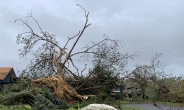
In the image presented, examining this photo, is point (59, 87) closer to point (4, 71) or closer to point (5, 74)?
point (5, 74)

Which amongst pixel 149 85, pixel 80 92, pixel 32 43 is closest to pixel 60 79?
pixel 80 92

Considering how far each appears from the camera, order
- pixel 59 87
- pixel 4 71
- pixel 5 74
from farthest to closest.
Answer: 1. pixel 4 71
2. pixel 5 74
3. pixel 59 87

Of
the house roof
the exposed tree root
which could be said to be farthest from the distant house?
the exposed tree root

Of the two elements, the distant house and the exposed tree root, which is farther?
the distant house

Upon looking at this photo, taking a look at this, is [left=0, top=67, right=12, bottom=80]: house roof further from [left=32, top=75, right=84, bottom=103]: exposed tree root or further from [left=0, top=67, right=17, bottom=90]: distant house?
[left=32, top=75, right=84, bottom=103]: exposed tree root

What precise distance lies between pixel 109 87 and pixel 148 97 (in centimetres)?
725

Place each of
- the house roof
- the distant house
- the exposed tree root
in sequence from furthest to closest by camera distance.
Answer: the house roof, the distant house, the exposed tree root

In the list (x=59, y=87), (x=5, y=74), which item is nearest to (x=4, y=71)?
(x=5, y=74)

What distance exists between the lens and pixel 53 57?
1338cm

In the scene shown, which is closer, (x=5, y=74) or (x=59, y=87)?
(x=59, y=87)

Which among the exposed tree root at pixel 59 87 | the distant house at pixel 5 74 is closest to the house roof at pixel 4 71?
the distant house at pixel 5 74

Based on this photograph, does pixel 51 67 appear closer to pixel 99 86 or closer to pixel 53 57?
pixel 53 57

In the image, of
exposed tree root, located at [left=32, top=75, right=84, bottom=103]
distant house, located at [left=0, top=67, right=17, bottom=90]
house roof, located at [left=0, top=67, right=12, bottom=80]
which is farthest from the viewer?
house roof, located at [left=0, top=67, right=12, bottom=80]

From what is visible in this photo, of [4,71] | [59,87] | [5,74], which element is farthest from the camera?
[4,71]
